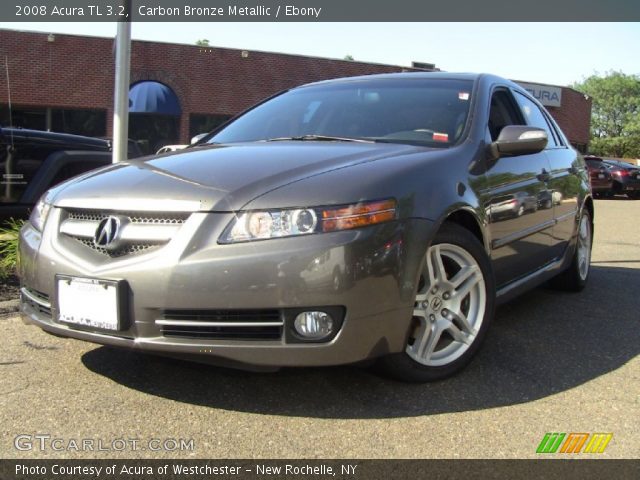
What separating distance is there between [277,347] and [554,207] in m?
2.70

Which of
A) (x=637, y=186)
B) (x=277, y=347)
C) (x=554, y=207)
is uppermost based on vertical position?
(x=554, y=207)

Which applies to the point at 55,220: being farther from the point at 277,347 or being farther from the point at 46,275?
the point at 277,347

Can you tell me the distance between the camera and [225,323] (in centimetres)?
261

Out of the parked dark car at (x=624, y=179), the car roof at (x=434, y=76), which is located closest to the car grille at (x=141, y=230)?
the car roof at (x=434, y=76)

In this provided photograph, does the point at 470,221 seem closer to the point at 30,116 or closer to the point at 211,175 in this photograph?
the point at 211,175

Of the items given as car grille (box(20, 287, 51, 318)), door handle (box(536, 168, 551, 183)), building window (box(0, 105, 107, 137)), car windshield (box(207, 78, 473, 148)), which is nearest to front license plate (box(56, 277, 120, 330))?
car grille (box(20, 287, 51, 318))

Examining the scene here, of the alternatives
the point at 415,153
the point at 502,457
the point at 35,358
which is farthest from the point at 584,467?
the point at 35,358

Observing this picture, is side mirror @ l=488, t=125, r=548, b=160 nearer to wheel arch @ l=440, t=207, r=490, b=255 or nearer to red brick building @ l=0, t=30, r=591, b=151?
wheel arch @ l=440, t=207, r=490, b=255

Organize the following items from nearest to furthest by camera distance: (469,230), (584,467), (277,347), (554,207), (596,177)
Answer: (584,467), (277,347), (469,230), (554,207), (596,177)

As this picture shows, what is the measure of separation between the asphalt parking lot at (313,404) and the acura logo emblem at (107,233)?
0.70m

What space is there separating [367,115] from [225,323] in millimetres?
1801

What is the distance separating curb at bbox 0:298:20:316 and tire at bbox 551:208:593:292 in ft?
13.4

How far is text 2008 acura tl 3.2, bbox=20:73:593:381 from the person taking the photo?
257 centimetres

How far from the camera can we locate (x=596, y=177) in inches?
883
